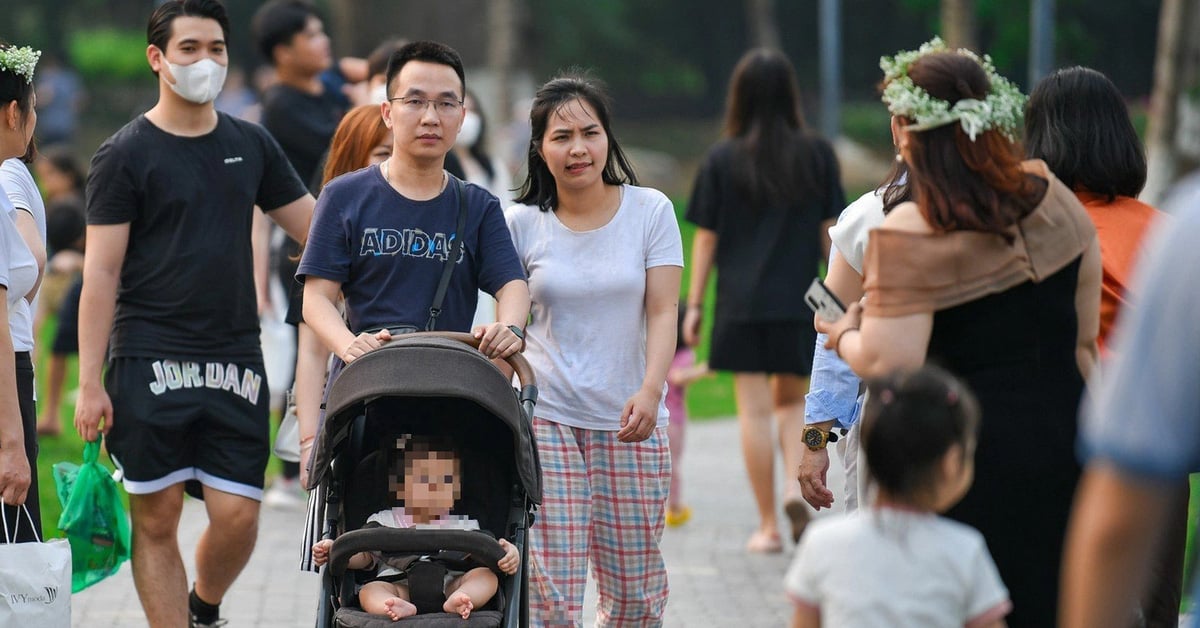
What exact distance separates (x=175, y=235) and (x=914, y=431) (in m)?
3.21

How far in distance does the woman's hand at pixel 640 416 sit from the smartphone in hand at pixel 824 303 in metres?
1.22

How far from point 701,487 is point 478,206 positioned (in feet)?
17.2

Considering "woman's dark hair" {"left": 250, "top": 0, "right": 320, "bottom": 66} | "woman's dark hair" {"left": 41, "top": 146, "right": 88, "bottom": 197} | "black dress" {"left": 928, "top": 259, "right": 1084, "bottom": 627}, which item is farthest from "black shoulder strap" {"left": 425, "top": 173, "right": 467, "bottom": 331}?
"woman's dark hair" {"left": 41, "top": 146, "right": 88, "bottom": 197}

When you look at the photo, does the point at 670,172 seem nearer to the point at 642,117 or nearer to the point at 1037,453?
the point at 642,117

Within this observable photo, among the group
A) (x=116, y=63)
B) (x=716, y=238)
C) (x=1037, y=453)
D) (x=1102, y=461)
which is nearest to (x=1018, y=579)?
(x=1037, y=453)

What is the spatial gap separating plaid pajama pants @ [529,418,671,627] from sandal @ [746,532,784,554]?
2.83 m

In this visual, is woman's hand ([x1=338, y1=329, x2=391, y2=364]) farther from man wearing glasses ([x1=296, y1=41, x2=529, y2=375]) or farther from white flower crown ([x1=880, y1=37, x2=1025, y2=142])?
white flower crown ([x1=880, y1=37, x2=1025, y2=142])

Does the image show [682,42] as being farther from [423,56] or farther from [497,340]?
[497,340]

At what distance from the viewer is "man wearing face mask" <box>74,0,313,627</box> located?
5602 millimetres

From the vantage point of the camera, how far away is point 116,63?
Answer: 41.6m

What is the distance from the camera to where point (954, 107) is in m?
3.85

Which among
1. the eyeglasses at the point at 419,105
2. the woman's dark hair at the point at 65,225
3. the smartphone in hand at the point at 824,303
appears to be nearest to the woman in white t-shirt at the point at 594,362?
the eyeglasses at the point at 419,105

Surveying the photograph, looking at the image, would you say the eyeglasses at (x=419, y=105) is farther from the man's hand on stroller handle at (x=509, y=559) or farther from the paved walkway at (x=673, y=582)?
the paved walkway at (x=673, y=582)

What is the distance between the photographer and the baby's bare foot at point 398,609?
4387 millimetres
